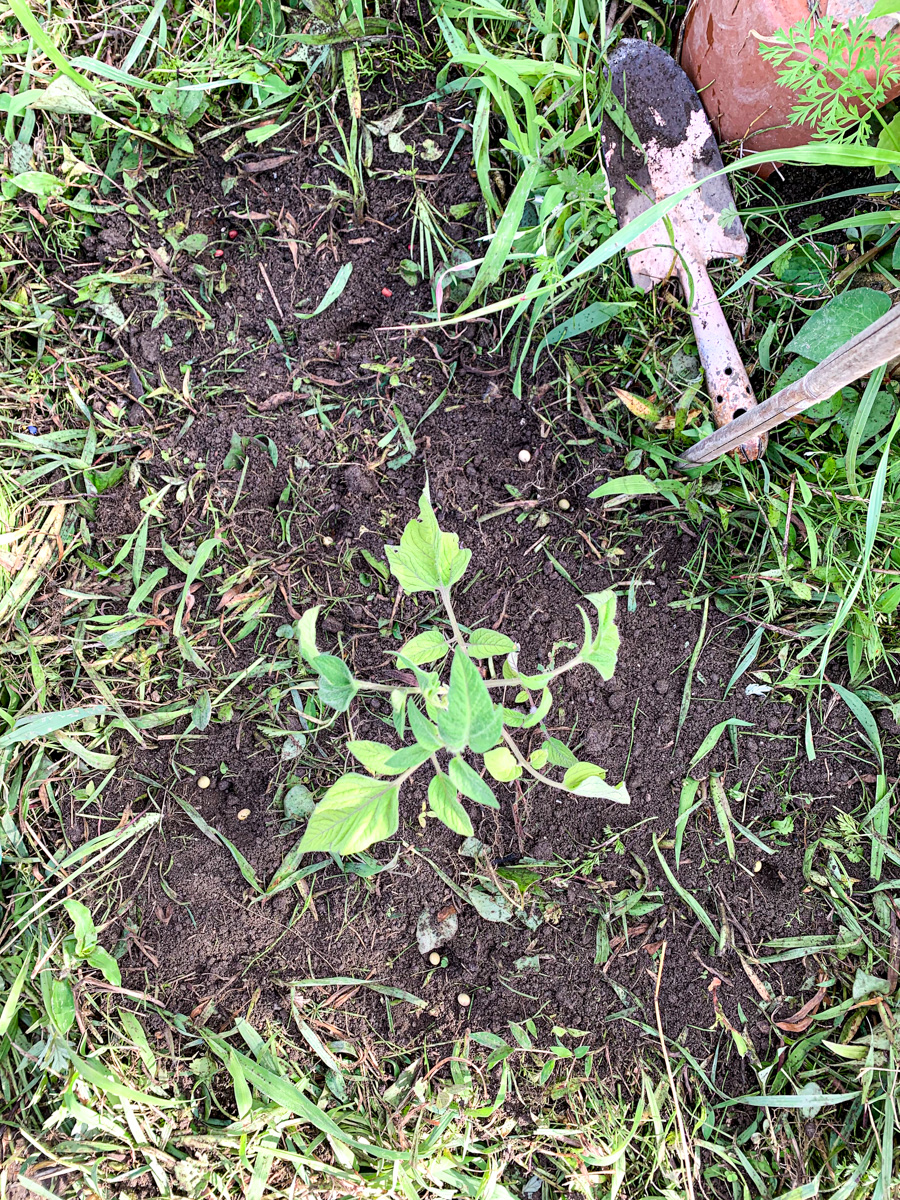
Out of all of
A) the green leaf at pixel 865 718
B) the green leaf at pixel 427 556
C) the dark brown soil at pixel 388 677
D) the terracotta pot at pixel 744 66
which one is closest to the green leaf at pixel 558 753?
the dark brown soil at pixel 388 677

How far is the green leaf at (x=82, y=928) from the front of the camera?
147 cm

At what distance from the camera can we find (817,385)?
1.16m

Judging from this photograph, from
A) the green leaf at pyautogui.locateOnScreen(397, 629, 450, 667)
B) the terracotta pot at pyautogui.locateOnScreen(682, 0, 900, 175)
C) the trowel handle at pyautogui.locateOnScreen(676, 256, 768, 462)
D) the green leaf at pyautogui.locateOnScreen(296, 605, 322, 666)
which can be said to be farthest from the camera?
the trowel handle at pyautogui.locateOnScreen(676, 256, 768, 462)

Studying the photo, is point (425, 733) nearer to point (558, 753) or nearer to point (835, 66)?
point (558, 753)

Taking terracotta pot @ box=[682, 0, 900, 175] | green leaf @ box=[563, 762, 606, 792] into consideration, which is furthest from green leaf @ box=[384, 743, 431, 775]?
terracotta pot @ box=[682, 0, 900, 175]

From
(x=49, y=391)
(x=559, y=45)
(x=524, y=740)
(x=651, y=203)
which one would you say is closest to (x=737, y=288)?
(x=651, y=203)

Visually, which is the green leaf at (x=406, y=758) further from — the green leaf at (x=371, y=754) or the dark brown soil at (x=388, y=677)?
the dark brown soil at (x=388, y=677)

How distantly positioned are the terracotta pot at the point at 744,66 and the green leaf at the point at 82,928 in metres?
2.08

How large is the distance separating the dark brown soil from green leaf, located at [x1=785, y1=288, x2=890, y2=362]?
456mm

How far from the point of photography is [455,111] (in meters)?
1.60

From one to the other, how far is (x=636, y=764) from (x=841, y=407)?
87 centimetres

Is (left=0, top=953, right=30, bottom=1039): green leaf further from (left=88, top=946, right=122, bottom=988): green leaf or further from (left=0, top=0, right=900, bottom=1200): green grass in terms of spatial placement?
(left=88, top=946, right=122, bottom=988): green leaf

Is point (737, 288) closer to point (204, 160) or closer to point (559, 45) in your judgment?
point (559, 45)

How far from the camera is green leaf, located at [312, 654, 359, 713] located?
44.1 inches
